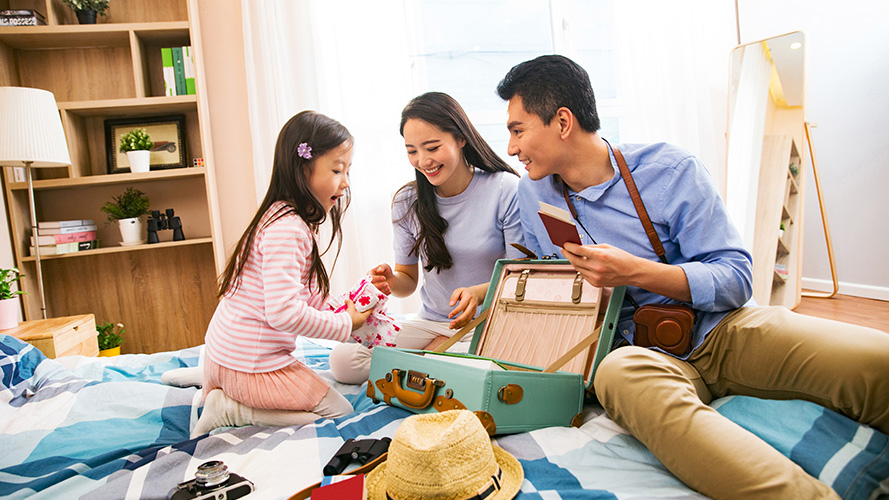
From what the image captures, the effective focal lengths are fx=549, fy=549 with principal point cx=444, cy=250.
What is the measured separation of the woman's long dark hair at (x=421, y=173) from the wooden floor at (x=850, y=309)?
1.88 m

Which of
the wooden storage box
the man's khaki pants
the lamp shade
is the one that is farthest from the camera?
the lamp shade

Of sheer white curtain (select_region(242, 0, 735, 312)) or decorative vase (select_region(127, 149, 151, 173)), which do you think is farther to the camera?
sheer white curtain (select_region(242, 0, 735, 312))

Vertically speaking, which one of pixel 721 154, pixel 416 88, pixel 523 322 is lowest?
pixel 523 322

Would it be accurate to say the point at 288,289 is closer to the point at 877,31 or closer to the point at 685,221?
the point at 685,221

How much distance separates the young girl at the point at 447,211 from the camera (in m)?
1.75

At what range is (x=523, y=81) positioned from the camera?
142 cm

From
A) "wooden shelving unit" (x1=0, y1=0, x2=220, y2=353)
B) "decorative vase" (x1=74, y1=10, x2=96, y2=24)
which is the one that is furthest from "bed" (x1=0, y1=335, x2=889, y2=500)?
"decorative vase" (x1=74, y1=10, x2=96, y2=24)

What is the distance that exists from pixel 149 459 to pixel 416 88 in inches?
101

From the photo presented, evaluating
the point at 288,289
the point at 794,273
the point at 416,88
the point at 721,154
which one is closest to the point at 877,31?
the point at 721,154

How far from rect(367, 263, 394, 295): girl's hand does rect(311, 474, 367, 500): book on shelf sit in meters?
0.76

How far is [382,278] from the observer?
170 centimetres

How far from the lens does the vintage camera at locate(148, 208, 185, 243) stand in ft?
9.30

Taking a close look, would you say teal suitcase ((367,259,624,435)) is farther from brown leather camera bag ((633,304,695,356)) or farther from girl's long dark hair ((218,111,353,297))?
girl's long dark hair ((218,111,353,297))

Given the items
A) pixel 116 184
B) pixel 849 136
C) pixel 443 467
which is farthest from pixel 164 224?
pixel 849 136
